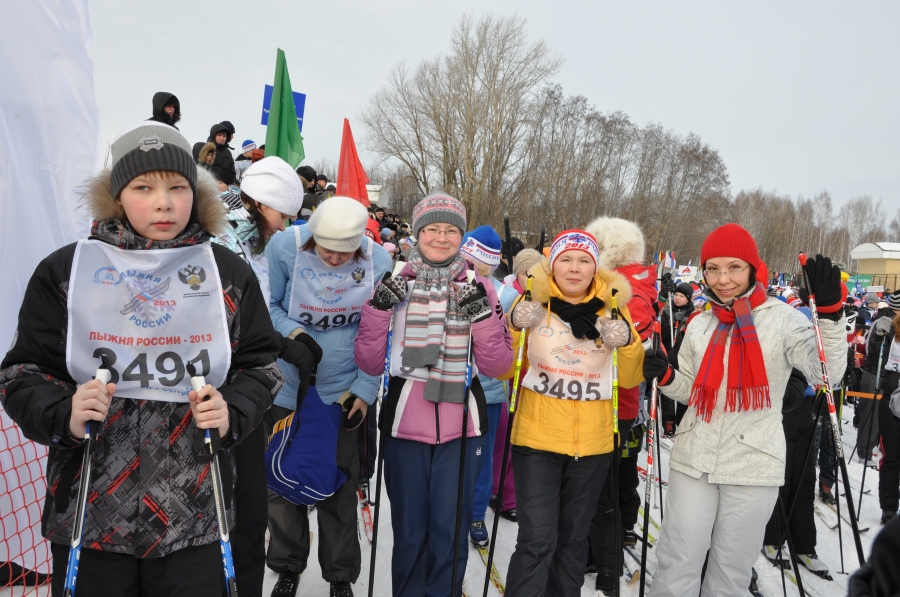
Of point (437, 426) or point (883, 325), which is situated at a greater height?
point (883, 325)

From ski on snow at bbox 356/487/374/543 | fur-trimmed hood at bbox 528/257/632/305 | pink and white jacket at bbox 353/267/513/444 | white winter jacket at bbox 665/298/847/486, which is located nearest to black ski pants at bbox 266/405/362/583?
pink and white jacket at bbox 353/267/513/444

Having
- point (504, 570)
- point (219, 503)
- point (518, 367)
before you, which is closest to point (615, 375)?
point (518, 367)

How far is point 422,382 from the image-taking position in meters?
2.97

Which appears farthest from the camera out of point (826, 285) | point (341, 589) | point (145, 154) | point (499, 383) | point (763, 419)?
point (499, 383)

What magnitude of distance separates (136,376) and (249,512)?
1025 mm

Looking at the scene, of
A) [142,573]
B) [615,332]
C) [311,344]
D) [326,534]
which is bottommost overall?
[326,534]

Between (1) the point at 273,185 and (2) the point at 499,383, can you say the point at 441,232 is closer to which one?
(1) the point at 273,185

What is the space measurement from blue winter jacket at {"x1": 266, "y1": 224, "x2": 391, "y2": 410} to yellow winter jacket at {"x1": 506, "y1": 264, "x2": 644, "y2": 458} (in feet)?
2.83

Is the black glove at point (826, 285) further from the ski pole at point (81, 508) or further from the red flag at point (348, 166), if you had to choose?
the red flag at point (348, 166)

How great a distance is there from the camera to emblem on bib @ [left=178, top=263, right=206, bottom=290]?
6.11 feet

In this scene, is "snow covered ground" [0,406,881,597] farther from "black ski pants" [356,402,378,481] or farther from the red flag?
the red flag

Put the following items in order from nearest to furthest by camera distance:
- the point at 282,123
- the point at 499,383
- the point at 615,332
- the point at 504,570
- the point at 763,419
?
1. the point at 615,332
2. the point at 763,419
3. the point at 504,570
4. the point at 499,383
5. the point at 282,123

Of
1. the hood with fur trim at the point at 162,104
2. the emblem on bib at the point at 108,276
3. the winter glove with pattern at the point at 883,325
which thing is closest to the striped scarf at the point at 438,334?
the emblem on bib at the point at 108,276

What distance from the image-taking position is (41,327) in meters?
1.71
